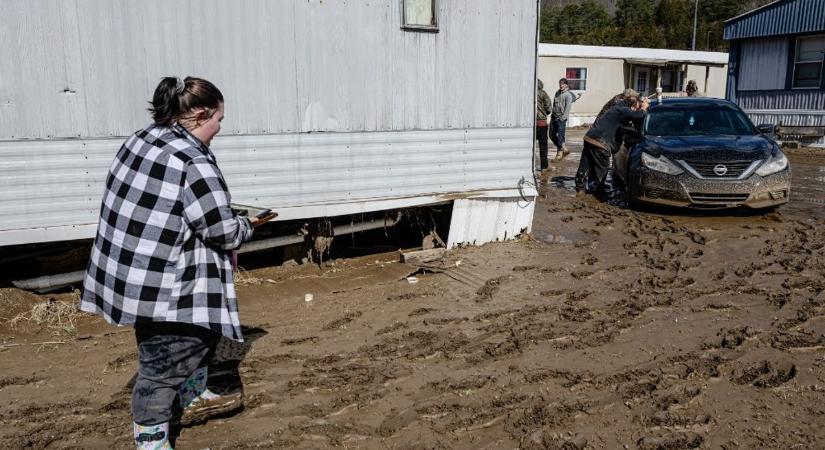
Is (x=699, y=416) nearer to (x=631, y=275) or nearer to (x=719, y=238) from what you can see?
(x=631, y=275)

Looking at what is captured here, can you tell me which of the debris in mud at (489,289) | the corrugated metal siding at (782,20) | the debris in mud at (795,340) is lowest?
the debris in mud at (489,289)

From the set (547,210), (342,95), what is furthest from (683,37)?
(342,95)

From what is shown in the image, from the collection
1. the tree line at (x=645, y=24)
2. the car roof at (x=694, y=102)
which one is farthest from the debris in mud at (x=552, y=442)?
the tree line at (x=645, y=24)

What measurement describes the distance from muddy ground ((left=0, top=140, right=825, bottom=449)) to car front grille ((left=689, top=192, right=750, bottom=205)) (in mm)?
1282

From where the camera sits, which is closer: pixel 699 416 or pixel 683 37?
pixel 699 416

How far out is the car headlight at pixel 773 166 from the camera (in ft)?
27.5

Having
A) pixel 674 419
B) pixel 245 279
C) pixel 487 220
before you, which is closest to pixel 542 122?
pixel 487 220

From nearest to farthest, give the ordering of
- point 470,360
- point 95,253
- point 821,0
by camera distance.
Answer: point 95,253 → point 470,360 → point 821,0

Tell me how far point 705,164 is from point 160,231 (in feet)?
24.0

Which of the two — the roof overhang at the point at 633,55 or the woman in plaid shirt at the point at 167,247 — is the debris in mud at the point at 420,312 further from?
the roof overhang at the point at 633,55

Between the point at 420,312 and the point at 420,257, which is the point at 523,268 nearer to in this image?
the point at 420,257

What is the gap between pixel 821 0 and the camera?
55.8ft

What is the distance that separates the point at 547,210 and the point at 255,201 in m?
4.70

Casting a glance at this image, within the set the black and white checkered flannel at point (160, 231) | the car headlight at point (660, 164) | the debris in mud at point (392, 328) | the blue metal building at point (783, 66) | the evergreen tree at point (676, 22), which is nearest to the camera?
the black and white checkered flannel at point (160, 231)
